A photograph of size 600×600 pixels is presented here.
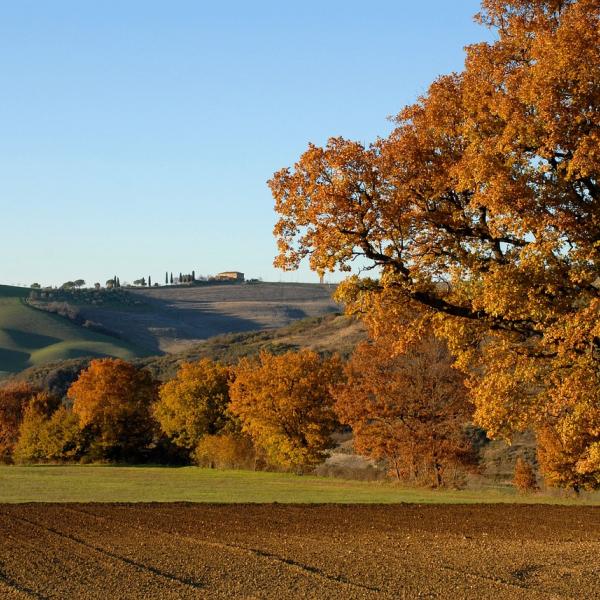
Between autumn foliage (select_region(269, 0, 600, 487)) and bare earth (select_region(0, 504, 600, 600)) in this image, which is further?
autumn foliage (select_region(269, 0, 600, 487))

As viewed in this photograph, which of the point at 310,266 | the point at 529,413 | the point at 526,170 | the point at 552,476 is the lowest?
the point at 552,476

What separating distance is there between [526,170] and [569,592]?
10.4 meters

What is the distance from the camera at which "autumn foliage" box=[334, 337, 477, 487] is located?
58438mm

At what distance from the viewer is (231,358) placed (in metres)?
148

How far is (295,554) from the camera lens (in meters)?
22.2

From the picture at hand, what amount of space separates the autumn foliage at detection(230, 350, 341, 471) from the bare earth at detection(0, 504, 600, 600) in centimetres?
3859

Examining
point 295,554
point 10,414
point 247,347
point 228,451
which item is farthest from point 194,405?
point 247,347

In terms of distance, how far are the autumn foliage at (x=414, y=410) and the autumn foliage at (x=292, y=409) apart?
12.2 metres

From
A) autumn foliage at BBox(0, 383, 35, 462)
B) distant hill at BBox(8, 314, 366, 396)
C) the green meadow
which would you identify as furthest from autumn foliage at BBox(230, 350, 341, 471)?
distant hill at BBox(8, 314, 366, 396)

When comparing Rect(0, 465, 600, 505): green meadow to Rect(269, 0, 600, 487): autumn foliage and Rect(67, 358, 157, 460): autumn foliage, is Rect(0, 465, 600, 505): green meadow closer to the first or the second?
Rect(269, 0, 600, 487): autumn foliage

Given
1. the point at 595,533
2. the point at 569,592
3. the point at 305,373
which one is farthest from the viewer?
the point at 305,373

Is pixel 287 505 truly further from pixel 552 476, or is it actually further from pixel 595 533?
pixel 552 476

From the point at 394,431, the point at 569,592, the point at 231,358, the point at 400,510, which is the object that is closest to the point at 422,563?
the point at 569,592

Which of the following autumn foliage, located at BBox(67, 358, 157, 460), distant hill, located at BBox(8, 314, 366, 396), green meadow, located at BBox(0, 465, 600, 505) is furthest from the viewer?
distant hill, located at BBox(8, 314, 366, 396)
